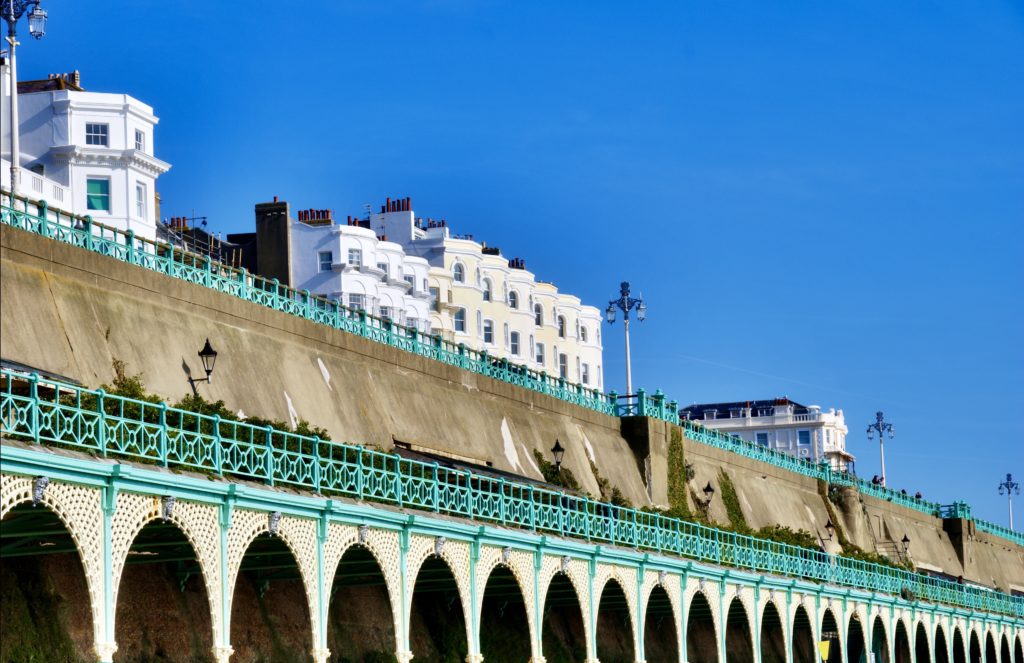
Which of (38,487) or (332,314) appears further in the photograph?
(332,314)

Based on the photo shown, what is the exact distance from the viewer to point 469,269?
100m

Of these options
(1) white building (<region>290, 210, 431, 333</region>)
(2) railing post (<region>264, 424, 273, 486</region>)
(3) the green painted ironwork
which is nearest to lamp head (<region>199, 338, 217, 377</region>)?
(3) the green painted ironwork

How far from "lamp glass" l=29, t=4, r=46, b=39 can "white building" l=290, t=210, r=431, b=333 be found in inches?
1632

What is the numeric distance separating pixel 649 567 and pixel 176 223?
4785cm

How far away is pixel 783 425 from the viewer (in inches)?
6506

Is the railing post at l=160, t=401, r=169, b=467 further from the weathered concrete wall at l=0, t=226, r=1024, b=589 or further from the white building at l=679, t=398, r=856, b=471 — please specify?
the white building at l=679, t=398, r=856, b=471

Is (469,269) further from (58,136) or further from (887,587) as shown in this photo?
(887,587)

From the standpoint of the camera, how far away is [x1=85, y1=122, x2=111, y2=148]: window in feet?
235

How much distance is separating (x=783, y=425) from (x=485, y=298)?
230 feet

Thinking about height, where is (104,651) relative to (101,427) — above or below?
below

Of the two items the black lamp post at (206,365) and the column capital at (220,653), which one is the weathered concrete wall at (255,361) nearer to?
the black lamp post at (206,365)

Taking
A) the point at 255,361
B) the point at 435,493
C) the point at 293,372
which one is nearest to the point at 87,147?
Answer: the point at 293,372

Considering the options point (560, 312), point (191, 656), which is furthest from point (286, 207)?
point (191, 656)

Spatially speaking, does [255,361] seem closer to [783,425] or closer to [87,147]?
[87,147]
